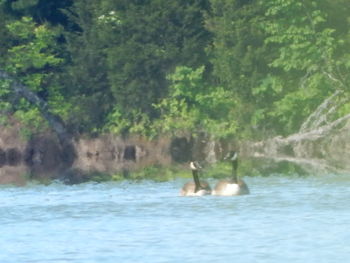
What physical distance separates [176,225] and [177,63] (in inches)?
1167

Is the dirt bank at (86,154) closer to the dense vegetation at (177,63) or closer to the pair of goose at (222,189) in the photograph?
the dense vegetation at (177,63)

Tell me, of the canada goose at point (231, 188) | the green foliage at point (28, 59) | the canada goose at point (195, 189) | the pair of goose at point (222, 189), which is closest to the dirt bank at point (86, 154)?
the green foliage at point (28, 59)

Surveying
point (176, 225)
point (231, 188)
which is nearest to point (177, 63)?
point (231, 188)

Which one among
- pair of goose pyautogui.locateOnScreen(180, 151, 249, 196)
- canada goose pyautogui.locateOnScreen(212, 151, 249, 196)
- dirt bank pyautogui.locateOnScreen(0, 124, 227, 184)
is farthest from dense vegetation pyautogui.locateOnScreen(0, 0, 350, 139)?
canada goose pyautogui.locateOnScreen(212, 151, 249, 196)

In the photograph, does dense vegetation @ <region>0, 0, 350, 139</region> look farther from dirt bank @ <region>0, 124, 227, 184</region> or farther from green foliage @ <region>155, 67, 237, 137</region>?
dirt bank @ <region>0, 124, 227, 184</region>

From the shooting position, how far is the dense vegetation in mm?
61562

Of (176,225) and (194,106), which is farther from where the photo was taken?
(194,106)

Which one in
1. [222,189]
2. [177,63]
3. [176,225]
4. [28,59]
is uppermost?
[28,59]

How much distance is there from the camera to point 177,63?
64.7 metres

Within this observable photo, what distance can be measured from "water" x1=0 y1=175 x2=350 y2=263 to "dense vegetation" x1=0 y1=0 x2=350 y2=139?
34.0ft

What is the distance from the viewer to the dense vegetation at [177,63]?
61.6 metres

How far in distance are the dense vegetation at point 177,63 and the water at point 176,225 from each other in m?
10.4

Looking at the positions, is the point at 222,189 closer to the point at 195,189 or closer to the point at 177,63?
the point at 195,189

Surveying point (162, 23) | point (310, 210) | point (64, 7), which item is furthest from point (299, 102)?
point (310, 210)
